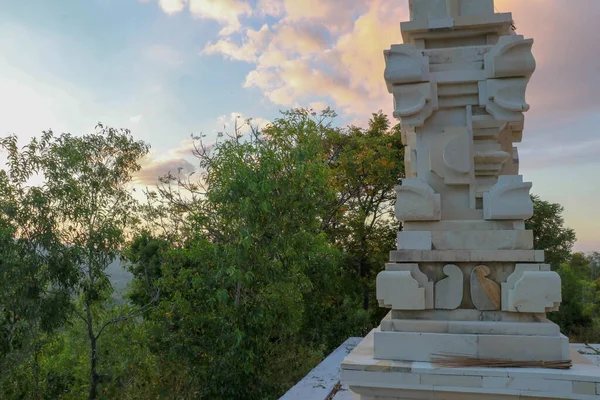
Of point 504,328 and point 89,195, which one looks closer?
point 504,328

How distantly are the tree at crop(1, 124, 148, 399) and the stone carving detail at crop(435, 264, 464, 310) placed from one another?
5027 mm

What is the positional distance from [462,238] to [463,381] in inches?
29.8

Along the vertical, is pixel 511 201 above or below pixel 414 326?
above

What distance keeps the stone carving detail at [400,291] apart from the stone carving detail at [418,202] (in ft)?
1.09

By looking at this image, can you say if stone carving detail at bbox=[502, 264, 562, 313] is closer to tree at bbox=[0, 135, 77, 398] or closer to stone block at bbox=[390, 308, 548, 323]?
stone block at bbox=[390, 308, 548, 323]

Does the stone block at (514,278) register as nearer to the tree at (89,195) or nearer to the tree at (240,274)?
the tree at (240,274)

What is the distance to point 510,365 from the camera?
228 cm

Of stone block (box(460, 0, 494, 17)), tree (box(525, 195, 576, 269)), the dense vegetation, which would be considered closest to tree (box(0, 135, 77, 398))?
the dense vegetation

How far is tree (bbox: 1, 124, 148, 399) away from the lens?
230 inches

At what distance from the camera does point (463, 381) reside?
224 cm

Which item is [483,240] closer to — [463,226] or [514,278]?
[463,226]

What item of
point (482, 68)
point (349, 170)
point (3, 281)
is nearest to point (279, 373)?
point (3, 281)

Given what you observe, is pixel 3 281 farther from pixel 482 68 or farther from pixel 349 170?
pixel 349 170

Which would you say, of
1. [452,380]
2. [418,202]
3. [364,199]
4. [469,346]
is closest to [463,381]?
[452,380]
